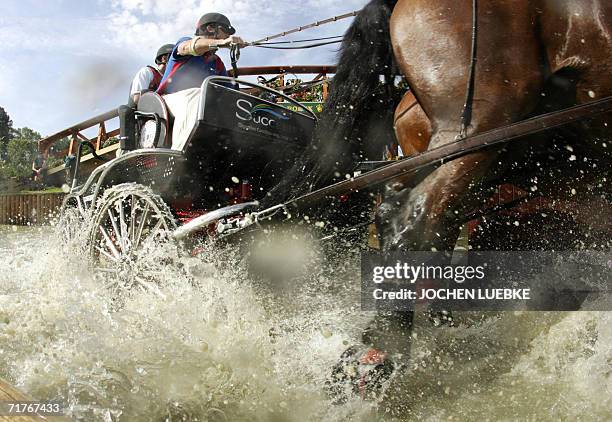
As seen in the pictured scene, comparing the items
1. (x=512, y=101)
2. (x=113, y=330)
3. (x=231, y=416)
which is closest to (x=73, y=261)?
(x=113, y=330)

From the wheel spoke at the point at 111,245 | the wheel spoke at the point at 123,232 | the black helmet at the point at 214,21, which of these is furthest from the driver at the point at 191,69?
the wheel spoke at the point at 111,245

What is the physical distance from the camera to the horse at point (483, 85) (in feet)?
5.56

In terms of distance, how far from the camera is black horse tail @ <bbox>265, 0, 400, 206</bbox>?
215cm

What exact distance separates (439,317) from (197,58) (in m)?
2.31

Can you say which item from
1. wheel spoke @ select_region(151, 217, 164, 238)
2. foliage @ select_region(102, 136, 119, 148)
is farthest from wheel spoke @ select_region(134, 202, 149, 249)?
foliage @ select_region(102, 136, 119, 148)

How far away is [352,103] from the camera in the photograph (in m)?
2.19

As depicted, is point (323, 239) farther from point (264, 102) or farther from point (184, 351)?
point (264, 102)

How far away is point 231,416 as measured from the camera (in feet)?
5.58

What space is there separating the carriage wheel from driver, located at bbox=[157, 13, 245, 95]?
2.59 feet

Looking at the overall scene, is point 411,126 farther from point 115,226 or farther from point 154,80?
point 154,80

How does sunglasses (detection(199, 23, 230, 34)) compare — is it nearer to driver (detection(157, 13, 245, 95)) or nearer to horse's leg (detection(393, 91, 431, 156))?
driver (detection(157, 13, 245, 95))

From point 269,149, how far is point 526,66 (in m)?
1.65

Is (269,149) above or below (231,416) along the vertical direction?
above

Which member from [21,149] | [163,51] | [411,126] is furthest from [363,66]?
[21,149]
